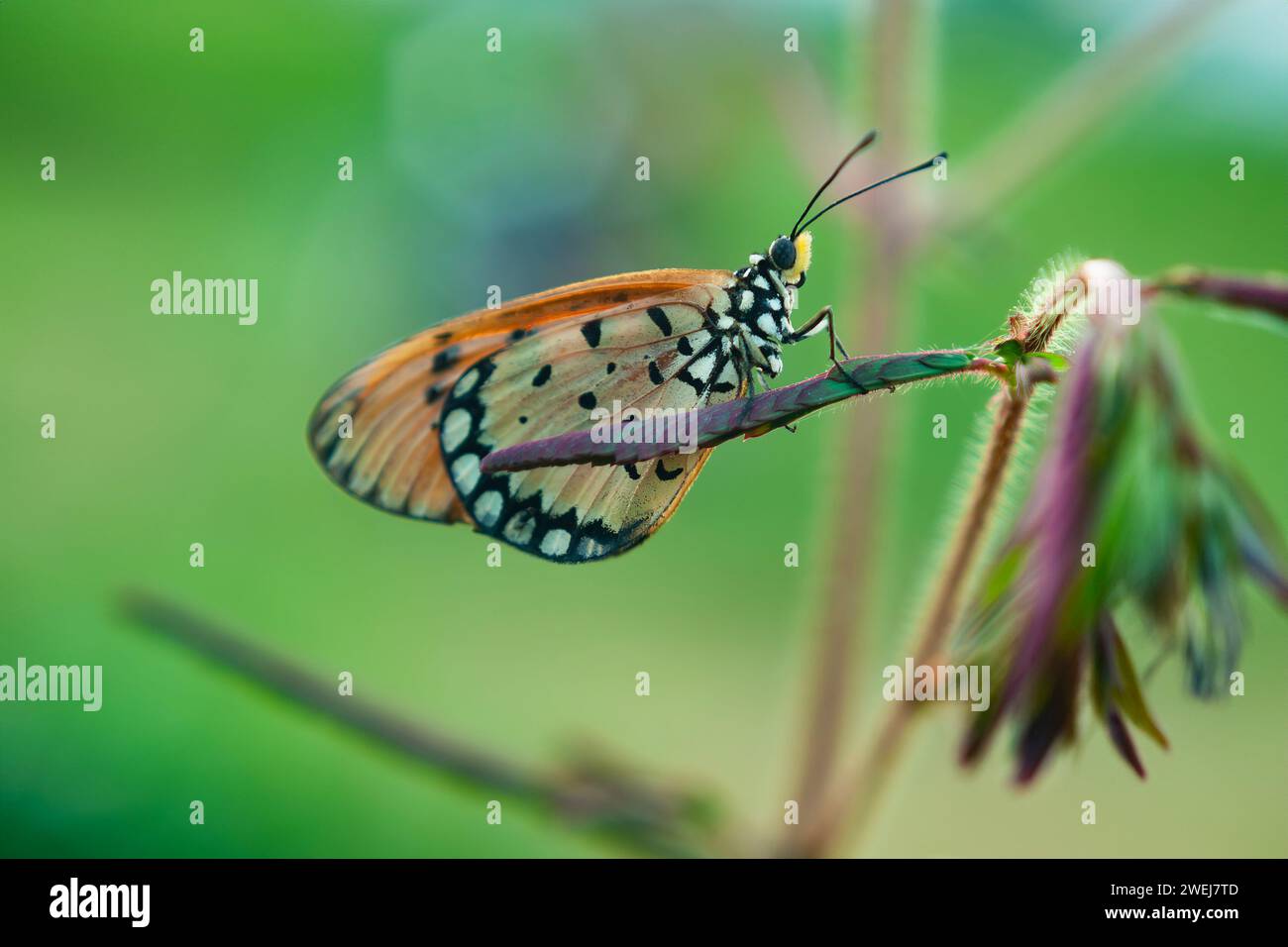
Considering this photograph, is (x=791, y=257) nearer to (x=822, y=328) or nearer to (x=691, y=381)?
(x=822, y=328)

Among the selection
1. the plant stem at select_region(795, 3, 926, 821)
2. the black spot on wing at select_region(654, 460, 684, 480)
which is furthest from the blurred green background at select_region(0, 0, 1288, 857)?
the black spot on wing at select_region(654, 460, 684, 480)

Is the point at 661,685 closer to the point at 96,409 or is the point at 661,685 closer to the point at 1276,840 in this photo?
the point at 1276,840

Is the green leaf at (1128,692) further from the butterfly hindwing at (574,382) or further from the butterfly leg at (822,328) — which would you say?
the butterfly hindwing at (574,382)

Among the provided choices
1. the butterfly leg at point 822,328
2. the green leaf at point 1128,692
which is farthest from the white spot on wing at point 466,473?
the green leaf at point 1128,692

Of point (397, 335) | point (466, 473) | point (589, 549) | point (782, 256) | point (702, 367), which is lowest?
point (589, 549)

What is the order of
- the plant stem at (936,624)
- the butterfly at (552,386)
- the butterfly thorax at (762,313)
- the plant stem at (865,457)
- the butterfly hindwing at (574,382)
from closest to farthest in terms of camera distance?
the plant stem at (936,624)
the butterfly at (552,386)
the butterfly hindwing at (574,382)
the butterfly thorax at (762,313)
the plant stem at (865,457)

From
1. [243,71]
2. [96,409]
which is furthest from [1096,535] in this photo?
[243,71]

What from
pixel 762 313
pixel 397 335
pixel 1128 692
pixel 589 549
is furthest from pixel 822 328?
pixel 397 335

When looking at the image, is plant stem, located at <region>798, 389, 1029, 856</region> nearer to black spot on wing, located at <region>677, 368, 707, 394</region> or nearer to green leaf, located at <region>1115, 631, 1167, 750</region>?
green leaf, located at <region>1115, 631, 1167, 750</region>
